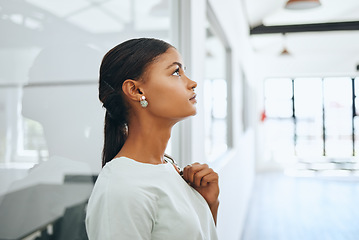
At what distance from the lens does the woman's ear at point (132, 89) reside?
767 mm

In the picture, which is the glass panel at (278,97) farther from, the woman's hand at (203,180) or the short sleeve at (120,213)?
the short sleeve at (120,213)

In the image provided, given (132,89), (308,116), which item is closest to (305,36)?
(308,116)

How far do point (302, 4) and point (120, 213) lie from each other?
324 cm

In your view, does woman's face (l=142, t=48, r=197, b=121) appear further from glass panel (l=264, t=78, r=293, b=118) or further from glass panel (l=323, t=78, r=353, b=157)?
glass panel (l=323, t=78, r=353, b=157)

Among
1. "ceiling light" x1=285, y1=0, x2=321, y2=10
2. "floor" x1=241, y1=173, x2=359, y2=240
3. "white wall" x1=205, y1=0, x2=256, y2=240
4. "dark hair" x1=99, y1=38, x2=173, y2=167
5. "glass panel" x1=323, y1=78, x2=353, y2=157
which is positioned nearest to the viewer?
"dark hair" x1=99, y1=38, x2=173, y2=167

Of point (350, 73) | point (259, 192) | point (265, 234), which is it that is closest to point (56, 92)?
point (265, 234)

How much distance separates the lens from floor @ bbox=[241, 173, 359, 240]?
404 cm

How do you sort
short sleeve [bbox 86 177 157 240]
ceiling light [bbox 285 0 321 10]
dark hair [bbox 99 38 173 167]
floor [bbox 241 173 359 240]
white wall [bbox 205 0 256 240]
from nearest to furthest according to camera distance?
short sleeve [bbox 86 177 157 240], dark hair [bbox 99 38 173 167], white wall [bbox 205 0 256 240], ceiling light [bbox 285 0 321 10], floor [bbox 241 173 359 240]

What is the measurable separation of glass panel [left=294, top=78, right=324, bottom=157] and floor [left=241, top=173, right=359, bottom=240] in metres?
1.82

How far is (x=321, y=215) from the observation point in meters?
4.74

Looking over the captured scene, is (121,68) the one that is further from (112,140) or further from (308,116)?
(308,116)

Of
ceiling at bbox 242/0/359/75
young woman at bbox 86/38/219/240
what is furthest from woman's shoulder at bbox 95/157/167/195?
ceiling at bbox 242/0/359/75

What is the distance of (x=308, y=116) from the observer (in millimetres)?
9250

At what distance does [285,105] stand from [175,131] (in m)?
8.06
